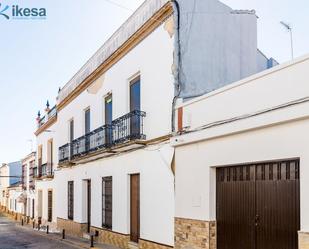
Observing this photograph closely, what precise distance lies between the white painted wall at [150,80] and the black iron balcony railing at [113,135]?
11.0 inches

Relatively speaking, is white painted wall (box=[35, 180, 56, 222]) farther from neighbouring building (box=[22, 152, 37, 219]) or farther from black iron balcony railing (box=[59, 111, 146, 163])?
black iron balcony railing (box=[59, 111, 146, 163])

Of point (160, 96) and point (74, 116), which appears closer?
point (160, 96)

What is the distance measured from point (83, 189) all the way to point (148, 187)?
7174 mm

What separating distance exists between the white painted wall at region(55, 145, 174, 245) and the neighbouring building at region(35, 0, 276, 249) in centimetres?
3

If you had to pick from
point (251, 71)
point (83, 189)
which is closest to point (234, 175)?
point (251, 71)

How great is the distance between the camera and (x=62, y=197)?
A: 23016 millimetres

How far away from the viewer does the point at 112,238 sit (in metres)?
15.7

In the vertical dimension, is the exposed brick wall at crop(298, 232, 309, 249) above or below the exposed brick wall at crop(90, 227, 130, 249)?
above

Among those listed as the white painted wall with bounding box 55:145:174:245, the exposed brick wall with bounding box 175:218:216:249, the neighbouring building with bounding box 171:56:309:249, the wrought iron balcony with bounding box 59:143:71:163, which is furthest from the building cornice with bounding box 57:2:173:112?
the exposed brick wall with bounding box 175:218:216:249

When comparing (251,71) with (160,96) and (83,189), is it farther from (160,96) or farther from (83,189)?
(83,189)

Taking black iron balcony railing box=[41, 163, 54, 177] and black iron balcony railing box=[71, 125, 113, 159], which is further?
black iron balcony railing box=[41, 163, 54, 177]

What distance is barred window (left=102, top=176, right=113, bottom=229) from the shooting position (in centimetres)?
1630

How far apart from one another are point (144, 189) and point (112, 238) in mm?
3222

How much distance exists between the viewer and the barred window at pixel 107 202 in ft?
53.5
